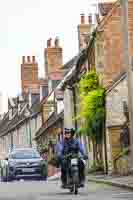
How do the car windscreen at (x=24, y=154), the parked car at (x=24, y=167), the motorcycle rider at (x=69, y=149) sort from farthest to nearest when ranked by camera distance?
the car windscreen at (x=24, y=154), the parked car at (x=24, y=167), the motorcycle rider at (x=69, y=149)

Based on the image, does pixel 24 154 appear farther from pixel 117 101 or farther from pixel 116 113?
pixel 117 101

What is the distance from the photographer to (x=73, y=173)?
1956 centimetres

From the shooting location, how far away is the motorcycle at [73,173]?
1955cm

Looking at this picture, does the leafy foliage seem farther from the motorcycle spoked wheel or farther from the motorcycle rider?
the motorcycle spoked wheel

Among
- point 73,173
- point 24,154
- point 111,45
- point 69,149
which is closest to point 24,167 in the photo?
point 24,154

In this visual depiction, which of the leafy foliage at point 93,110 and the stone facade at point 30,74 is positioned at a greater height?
the stone facade at point 30,74

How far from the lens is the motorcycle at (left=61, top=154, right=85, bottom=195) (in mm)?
19547

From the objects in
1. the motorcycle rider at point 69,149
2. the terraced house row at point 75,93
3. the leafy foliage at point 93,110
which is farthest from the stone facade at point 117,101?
the motorcycle rider at point 69,149

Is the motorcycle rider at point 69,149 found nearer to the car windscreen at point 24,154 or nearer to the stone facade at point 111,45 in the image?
the car windscreen at point 24,154

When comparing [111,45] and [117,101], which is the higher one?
[111,45]

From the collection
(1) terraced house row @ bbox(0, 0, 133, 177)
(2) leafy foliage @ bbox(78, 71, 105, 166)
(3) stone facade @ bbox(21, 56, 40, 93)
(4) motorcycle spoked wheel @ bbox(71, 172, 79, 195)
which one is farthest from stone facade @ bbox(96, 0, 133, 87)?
(3) stone facade @ bbox(21, 56, 40, 93)

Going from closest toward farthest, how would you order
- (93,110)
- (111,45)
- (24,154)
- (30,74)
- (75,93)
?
(24,154)
(93,110)
(111,45)
(75,93)
(30,74)

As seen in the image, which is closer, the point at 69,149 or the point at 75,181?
the point at 75,181

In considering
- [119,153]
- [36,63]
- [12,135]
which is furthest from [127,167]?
[12,135]
